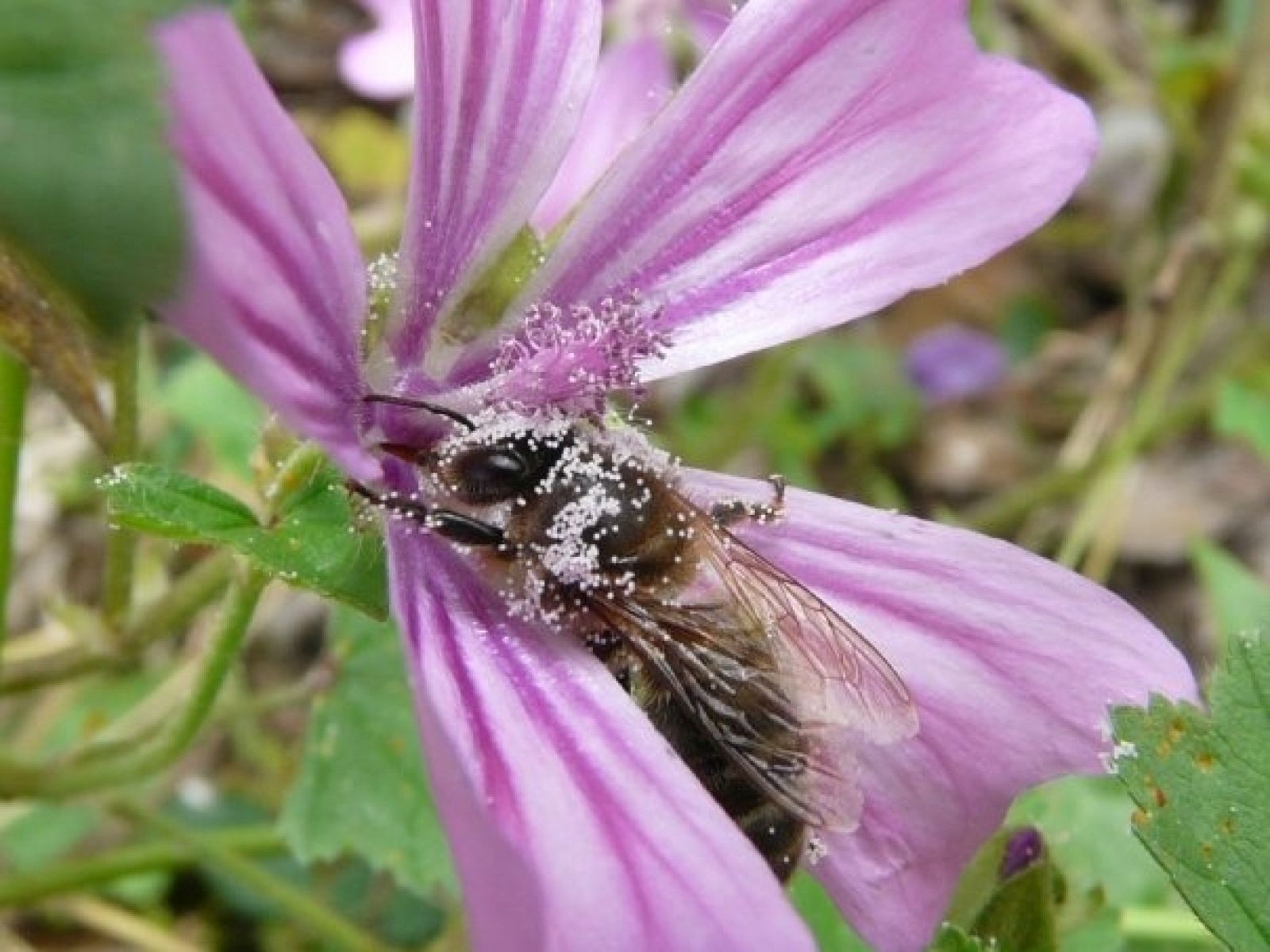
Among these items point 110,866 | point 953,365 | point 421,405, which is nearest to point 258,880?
point 110,866

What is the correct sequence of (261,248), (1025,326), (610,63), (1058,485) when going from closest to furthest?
(261,248) < (610,63) < (1058,485) < (1025,326)

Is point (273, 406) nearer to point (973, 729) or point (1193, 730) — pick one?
point (973, 729)

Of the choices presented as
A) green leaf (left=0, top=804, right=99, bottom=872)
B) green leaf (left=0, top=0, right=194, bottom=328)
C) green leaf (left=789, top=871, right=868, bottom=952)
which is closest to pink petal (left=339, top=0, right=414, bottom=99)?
green leaf (left=0, top=804, right=99, bottom=872)

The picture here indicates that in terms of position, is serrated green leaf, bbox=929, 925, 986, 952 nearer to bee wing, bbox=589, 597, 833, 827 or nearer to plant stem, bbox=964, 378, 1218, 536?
bee wing, bbox=589, 597, 833, 827

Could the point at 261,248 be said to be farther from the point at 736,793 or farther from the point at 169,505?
the point at 736,793

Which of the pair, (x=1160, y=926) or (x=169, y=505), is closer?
(x=169, y=505)

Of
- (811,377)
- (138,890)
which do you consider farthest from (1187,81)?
(138,890)

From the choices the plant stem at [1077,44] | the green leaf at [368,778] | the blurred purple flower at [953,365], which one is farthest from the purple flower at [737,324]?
the plant stem at [1077,44]
